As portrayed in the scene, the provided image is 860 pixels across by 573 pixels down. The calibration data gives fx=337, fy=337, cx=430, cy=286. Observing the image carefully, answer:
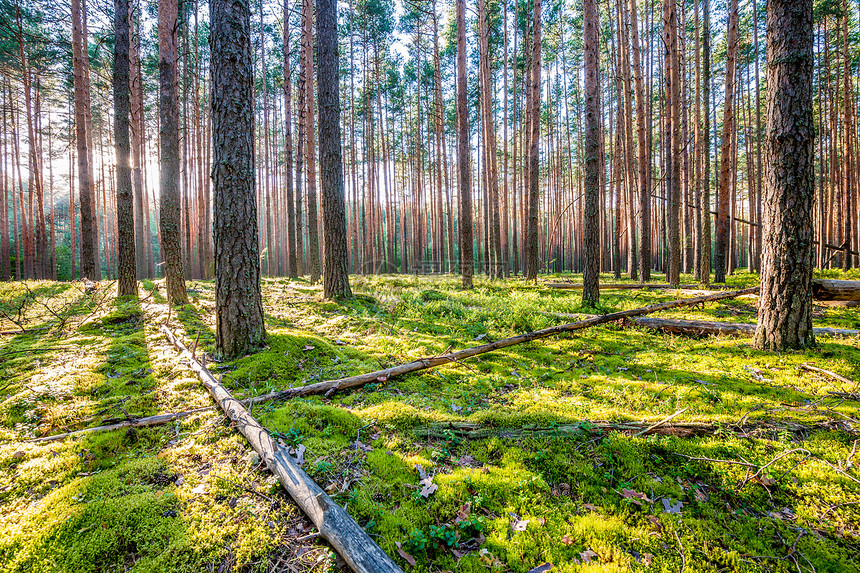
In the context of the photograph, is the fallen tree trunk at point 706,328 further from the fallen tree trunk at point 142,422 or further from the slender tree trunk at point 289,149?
the slender tree trunk at point 289,149

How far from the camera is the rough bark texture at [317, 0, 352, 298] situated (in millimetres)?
7207

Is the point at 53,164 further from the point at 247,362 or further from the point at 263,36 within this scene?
the point at 247,362

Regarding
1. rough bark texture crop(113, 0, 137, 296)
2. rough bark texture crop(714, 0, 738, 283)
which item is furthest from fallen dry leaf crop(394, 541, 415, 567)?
rough bark texture crop(714, 0, 738, 283)

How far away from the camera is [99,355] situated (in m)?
4.54

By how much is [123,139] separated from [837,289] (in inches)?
634

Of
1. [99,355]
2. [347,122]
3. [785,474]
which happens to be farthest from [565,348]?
[347,122]

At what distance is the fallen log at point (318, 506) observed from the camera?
4.98 ft

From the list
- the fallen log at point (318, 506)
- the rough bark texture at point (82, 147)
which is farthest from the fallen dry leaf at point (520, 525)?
the rough bark texture at point (82, 147)

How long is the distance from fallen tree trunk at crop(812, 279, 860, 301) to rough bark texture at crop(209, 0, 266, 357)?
10.4 m

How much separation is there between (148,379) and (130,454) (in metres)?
1.64

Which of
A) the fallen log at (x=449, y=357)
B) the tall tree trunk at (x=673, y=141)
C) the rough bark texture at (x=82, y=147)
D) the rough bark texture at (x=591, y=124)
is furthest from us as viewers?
the tall tree trunk at (x=673, y=141)

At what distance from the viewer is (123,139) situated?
8.03 m

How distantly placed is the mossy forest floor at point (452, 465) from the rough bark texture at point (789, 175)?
57 centimetres

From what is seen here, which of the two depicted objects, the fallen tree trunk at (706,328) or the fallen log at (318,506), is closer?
the fallen log at (318,506)
